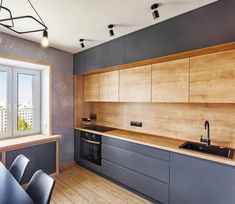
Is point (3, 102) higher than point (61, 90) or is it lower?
lower

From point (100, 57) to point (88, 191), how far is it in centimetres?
239

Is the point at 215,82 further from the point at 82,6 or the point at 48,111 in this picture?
the point at 48,111

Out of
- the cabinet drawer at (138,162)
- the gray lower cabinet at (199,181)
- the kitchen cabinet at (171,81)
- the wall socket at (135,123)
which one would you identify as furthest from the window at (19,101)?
the gray lower cabinet at (199,181)

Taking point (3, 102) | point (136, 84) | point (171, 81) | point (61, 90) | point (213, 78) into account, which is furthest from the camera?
point (61, 90)

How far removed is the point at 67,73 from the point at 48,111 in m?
0.94

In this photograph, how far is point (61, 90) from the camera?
327 cm

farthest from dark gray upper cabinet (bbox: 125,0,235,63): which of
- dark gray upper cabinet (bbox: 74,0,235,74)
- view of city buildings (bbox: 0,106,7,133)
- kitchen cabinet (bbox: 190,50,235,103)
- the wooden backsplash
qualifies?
view of city buildings (bbox: 0,106,7,133)

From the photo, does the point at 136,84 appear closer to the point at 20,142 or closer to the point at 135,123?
the point at 135,123

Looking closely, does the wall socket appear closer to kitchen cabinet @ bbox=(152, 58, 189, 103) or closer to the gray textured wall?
kitchen cabinet @ bbox=(152, 58, 189, 103)

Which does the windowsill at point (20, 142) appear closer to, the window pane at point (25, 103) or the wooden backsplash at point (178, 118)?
the window pane at point (25, 103)

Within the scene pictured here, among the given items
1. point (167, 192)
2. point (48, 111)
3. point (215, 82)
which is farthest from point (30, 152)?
point (215, 82)

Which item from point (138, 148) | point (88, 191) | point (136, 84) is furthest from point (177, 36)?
point (88, 191)

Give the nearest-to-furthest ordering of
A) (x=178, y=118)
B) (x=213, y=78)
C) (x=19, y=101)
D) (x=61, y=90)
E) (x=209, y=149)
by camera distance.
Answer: (x=213, y=78)
(x=209, y=149)
(x=178, y=118)
(x=19, y=101)
(x=61, y=90)

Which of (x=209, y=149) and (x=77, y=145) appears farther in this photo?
(x=77, y=145)
